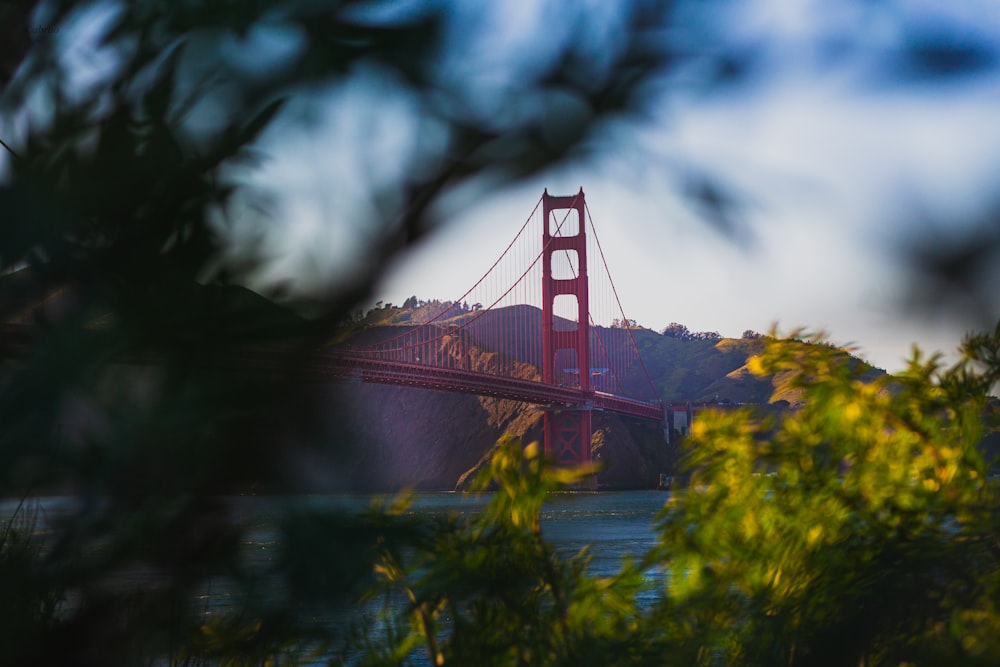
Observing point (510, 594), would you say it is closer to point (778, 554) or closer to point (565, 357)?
point (778, 554)

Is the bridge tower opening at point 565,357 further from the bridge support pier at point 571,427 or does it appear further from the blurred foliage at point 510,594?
the blurred foliage at point 510,594

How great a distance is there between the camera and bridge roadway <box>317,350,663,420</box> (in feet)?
1.89

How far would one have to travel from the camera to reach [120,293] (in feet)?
1.71

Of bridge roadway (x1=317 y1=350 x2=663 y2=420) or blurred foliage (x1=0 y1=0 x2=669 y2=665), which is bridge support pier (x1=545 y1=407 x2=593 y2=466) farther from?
blurred foliage (x1=0 y1=0 x2=669 y2=665)

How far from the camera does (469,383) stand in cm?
932

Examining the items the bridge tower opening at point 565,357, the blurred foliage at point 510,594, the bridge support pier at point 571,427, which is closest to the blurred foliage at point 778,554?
the blurred foliage at point 510,594

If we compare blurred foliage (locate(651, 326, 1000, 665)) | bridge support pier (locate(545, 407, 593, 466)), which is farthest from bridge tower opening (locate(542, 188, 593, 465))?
blurred foliage (locate(651, 326, 1000, 665))

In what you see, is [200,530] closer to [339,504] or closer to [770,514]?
→ [339,504]

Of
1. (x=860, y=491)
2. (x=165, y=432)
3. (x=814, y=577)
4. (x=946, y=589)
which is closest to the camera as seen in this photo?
(x=165, y=432)

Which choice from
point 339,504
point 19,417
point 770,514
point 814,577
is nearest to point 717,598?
point 814,577

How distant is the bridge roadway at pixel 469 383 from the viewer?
22.7 inches

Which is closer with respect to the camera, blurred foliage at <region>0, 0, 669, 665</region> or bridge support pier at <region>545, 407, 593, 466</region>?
blurred foliage at <region>0, 0, 669, 665</region>

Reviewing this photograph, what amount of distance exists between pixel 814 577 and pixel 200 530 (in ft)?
1.67

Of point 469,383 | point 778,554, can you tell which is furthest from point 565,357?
point 778,554
